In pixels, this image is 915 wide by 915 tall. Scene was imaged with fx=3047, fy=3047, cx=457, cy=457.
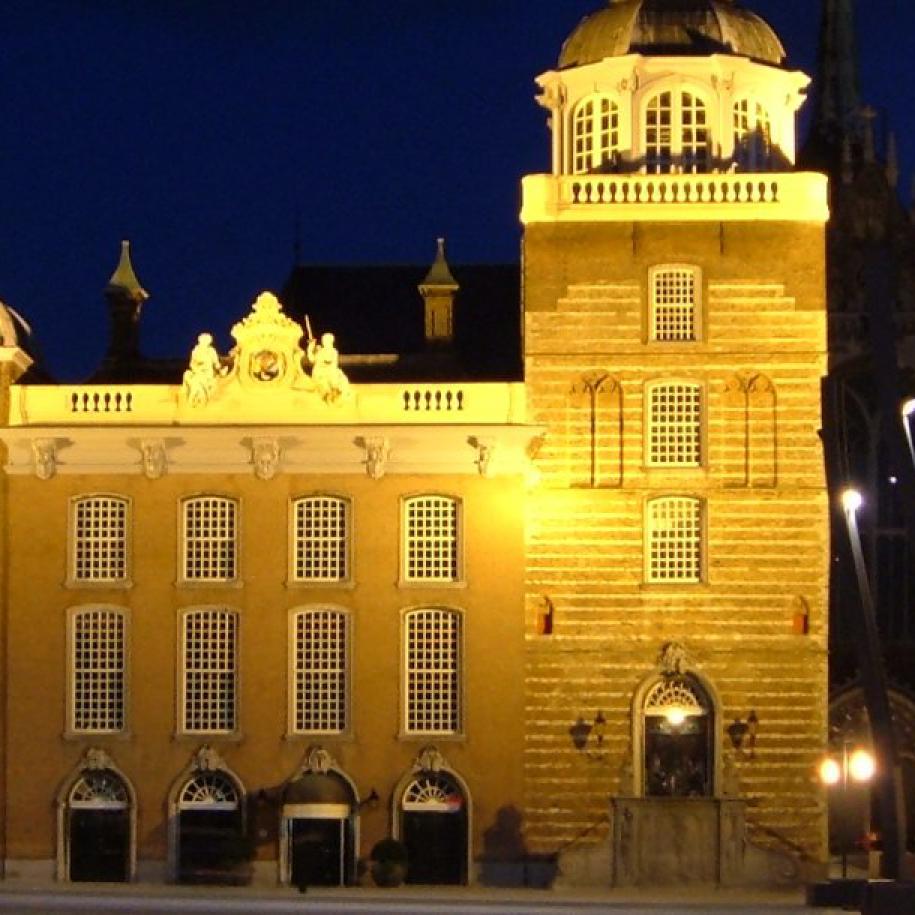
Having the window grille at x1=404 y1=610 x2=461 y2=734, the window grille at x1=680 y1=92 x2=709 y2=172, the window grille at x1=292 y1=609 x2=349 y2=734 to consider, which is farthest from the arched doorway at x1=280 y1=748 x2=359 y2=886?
the window grille at x1=680 y1=92 x2=709 y2=172

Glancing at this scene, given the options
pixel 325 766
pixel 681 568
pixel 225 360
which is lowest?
pixel 325 766

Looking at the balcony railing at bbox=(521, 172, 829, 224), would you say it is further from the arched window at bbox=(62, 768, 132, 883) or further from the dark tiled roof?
the arched window at bbox=(62, 768, 132, 883)

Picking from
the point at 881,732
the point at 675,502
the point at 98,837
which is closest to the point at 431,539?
the point at 675,502

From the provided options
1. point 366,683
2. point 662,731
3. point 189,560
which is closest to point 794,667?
point 662,731

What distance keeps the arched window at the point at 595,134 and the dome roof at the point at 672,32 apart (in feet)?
3.31

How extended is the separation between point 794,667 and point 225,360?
1396 cm

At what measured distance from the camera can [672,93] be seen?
66312mm

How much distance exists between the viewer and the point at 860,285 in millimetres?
84000

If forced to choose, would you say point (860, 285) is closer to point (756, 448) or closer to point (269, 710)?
point (756, 448)

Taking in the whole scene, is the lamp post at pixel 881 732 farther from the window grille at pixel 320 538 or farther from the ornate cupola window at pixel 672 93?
the ornate cupola window at pixel 672 93

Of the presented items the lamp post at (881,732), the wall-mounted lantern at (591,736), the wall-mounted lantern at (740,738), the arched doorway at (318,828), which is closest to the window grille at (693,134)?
the wall-mounted lantern at (740,738)

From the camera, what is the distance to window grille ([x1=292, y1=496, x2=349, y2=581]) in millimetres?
65125

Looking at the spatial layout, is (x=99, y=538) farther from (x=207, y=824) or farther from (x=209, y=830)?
(x=209, y=830)

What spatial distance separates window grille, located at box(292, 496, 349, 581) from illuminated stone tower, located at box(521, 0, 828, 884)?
4.06m
